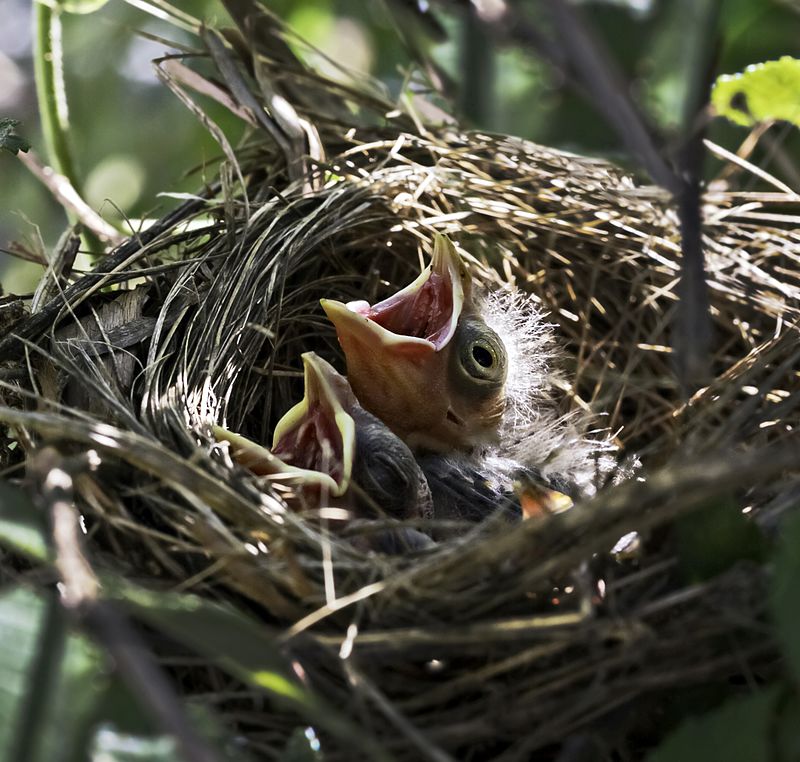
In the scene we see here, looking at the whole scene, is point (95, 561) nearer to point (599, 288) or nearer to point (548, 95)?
point (599, 288)

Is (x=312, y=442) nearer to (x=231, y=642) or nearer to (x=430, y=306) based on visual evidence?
(x=430, y=306)

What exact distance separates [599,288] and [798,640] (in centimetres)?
113

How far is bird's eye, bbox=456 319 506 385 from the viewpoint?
1566mm

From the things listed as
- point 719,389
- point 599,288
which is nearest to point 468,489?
point 719,389

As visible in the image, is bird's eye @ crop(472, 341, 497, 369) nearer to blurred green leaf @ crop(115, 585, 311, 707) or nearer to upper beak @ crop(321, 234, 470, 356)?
upper beak @ crop(321, 234, 470, 356)

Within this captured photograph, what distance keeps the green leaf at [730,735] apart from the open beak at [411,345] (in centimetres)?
77

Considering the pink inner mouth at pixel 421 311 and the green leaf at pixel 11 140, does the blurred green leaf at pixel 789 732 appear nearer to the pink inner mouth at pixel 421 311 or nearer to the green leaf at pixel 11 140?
the pink inner mouth at pixel 421 311

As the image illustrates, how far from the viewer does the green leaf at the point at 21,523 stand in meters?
0.83

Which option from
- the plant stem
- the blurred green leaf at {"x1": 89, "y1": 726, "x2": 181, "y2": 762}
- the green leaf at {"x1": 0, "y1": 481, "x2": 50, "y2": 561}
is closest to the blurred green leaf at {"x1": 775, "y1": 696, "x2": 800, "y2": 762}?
the blurred green leaf at {"x1": 89, "y1": 726, "x2": 181, "y2": 762}

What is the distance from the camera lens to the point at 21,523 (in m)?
0.84

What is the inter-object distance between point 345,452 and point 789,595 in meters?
0.64

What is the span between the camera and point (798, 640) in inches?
28.8

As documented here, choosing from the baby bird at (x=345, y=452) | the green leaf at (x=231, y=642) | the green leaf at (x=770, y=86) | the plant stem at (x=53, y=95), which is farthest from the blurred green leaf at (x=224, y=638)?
the plant stem at (x=53, y=95)

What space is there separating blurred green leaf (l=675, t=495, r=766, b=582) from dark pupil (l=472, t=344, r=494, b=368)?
0.69 metres
